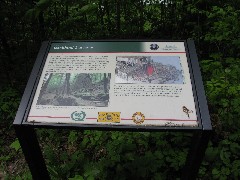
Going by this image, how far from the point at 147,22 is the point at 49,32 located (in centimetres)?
212

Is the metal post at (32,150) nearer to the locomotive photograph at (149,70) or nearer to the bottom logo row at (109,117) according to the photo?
the bottom logo row at (109,117)

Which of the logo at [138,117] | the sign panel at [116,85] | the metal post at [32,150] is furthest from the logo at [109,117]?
the metal post at [32,150]

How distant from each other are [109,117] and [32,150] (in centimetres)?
77

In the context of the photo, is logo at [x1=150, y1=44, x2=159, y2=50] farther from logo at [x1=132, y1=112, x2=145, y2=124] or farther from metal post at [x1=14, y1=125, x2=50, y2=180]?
metal post at [x1=14, y1=125, x2=50, y2=180]

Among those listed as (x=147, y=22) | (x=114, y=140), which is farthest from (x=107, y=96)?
(x=147, y=22)

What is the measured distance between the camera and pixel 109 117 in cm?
210

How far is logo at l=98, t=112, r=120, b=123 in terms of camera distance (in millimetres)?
2079

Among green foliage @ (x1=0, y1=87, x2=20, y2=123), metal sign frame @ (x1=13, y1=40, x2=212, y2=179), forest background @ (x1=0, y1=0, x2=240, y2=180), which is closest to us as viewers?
metal sign frame @ (x1=13, y1=40, x2=212, y2=179)

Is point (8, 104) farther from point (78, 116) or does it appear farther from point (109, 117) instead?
point (109, 117)

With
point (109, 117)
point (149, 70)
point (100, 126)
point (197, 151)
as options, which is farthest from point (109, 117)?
point (197, 151)

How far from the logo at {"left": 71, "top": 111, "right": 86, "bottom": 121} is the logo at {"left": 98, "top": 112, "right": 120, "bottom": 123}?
0.11 m

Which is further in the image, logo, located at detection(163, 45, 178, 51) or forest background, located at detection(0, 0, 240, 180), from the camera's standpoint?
forest background, located at detection(0, 0, 240, 180)

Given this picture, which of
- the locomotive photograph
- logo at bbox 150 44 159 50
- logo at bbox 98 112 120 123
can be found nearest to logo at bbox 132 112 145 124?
logo at bbox 98 112 120 123

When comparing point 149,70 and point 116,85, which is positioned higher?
point 149,70
